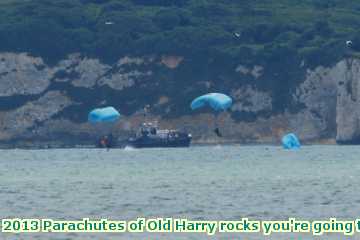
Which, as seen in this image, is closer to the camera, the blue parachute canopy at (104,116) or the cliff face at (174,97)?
the blue parachute canopy at (104,116)

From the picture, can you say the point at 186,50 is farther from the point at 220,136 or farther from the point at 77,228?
the point at 77,228

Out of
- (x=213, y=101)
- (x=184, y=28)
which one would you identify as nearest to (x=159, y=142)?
(x=213, y=101)

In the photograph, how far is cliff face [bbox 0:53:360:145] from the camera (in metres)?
147

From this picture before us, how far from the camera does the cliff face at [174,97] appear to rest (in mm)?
146625

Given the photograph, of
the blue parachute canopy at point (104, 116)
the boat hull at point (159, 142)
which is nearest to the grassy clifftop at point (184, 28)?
the boat hull at point (159, 142)

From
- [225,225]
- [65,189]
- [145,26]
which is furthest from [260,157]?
[145,26]

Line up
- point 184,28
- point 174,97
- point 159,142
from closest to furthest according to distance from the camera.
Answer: point 159,142 < point 174,97 < point 184,28

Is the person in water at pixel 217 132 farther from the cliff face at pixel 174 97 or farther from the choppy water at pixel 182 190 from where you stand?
the choppy water at pixel 182 190

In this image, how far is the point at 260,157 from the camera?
101 metres

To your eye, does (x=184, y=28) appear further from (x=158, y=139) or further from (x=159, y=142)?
(x=159, y=142)

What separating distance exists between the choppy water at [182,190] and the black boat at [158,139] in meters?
39.2

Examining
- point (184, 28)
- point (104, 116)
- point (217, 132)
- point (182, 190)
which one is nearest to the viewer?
point (182, 190)

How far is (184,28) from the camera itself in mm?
165750

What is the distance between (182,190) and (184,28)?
341 ft
